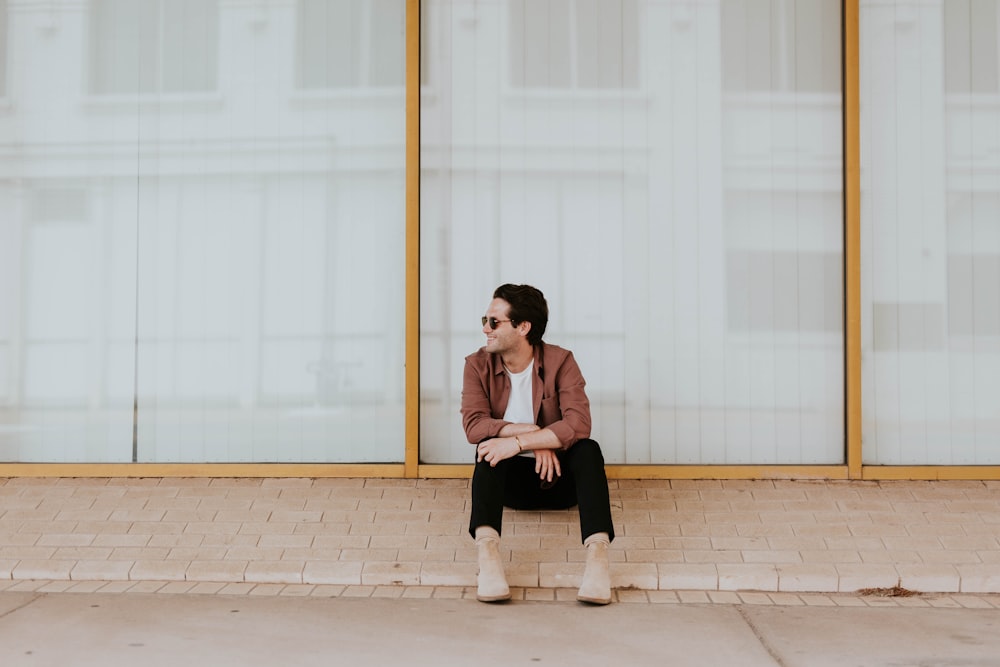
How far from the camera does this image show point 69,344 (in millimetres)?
5047

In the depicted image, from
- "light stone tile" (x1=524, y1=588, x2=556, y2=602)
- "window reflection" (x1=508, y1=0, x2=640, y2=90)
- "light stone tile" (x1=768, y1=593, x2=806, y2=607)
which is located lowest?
"light stone tile" (x1=768, y1=593, x2=806, y2=607)

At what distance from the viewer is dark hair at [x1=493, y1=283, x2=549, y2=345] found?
4.00 meters

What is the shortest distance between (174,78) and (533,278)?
216 centimetres

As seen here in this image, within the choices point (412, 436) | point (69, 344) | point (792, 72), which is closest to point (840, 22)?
point (792, 72)

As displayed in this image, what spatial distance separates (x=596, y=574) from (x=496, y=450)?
60 centimetres

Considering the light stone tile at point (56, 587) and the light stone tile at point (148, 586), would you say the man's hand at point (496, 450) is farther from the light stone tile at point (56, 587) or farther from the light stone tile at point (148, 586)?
the light stone tile at point (56, 587)

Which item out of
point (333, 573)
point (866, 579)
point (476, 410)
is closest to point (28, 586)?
point (333, 573)

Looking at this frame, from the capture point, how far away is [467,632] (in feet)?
10.5

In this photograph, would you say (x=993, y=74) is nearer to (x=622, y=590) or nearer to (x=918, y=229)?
(x=918, y=229)

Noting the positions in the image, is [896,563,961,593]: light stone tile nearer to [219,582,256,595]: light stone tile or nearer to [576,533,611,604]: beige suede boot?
[576,533,611,604]: beige suede boot

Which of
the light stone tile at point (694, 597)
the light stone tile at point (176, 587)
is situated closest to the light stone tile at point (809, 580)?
the light stone tile at point (694, 597)

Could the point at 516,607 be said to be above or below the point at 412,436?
below

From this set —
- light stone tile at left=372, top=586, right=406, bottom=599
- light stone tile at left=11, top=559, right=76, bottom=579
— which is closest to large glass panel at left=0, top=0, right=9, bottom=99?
light stone tile at left=11, top=559, right=76, bottom=579

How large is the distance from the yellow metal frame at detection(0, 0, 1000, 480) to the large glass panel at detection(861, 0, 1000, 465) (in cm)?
9
